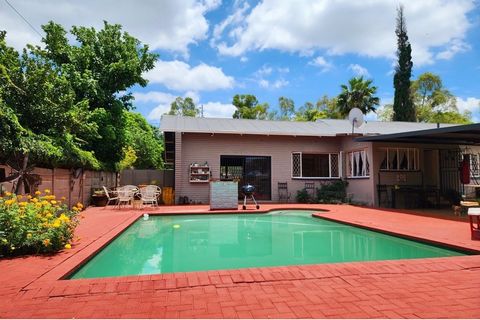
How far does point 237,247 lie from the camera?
237 inches

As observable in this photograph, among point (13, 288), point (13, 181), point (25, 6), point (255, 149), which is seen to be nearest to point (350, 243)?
point (13, 288)

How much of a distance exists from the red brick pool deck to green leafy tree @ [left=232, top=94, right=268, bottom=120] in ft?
114

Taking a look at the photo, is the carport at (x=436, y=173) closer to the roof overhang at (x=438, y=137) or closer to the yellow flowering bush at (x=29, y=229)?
the roof overhang at (x=438, y=137)

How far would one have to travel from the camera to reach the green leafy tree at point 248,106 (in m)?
38.4

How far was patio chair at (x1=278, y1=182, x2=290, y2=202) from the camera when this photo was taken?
14.4m

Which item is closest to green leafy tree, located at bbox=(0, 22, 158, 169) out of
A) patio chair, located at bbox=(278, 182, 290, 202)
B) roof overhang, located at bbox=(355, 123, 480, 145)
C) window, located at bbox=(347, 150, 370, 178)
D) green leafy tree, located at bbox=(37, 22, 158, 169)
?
green leafy tree, located at bbox=(37, 22, 158, 169)

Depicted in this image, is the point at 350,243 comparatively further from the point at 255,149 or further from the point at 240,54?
the point at 240,54

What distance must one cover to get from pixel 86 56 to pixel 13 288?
38.8 ft

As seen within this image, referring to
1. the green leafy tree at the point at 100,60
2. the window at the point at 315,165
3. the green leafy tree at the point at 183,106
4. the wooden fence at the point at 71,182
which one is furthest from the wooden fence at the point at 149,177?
the green leafy tree at the point at 183,106

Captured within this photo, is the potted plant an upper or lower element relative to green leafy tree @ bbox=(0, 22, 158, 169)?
lower

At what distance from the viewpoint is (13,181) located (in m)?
6.37

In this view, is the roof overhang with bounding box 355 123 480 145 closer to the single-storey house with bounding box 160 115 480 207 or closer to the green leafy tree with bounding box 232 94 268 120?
the single-storey house with bounding box 160 115 480 207

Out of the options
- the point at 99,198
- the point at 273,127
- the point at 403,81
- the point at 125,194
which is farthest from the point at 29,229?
the point at 403,81

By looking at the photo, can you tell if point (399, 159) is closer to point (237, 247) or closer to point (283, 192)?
point (283, 192)
